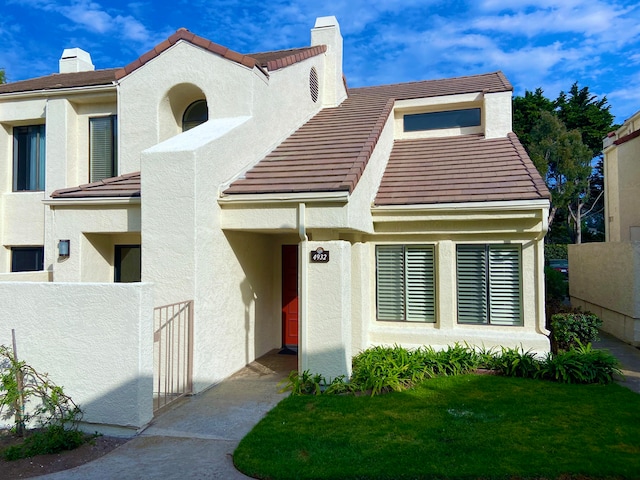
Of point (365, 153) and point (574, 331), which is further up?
point (365, 153)

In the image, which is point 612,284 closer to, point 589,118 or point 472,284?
point 472,284

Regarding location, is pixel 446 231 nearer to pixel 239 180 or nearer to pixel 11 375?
pixel 239 180

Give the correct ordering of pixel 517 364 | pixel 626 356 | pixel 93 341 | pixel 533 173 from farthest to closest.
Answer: pixel 626 356 < pixel 533 173 < pixel 517 364 < pixel 93 341

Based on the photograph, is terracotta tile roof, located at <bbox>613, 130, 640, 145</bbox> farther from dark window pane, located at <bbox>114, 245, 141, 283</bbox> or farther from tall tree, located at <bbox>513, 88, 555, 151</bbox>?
tall tree, located at <bbox>513, 88, 555, 151</bbox>

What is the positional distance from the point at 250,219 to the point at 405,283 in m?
3.81

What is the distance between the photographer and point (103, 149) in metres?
11.7

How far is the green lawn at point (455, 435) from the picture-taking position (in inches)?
190

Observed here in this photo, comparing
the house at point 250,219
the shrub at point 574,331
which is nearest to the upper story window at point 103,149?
the house at point 250,219

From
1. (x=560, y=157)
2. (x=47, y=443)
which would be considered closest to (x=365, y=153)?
(x=47, y=443)

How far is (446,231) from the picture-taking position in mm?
9188

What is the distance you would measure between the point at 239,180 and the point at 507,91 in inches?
312

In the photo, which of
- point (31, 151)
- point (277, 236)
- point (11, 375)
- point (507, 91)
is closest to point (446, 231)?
point (277, 236)

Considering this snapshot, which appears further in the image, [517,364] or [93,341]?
[517,364]

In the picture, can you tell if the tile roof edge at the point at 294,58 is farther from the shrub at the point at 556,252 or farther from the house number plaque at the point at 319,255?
the shrub at the point at 556,252
